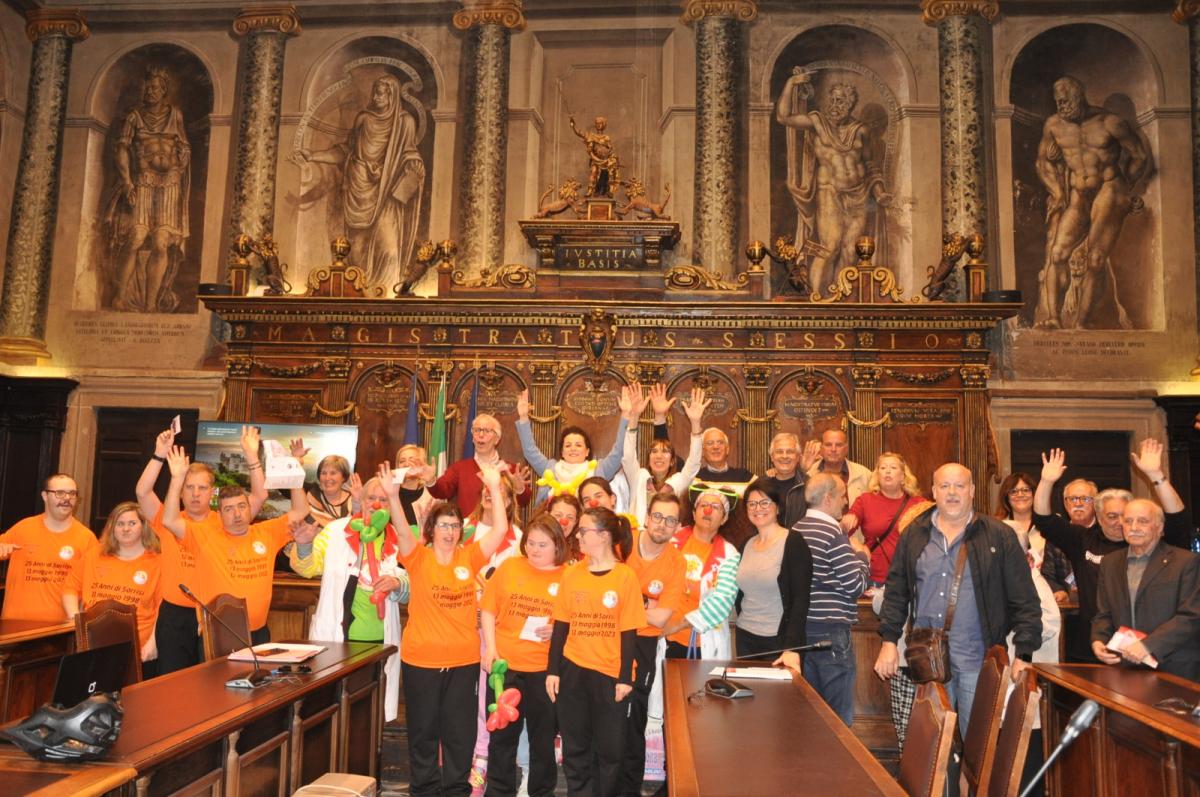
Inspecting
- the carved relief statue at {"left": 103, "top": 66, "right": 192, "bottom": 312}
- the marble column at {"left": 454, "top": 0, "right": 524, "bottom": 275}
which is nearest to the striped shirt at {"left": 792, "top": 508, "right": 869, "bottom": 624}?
the marble column at {"left": 454, "top": 0, "right": 524, "bottom": 275}

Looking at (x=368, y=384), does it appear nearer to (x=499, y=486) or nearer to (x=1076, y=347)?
(x=499, y=486)

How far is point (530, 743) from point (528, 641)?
0.53 m

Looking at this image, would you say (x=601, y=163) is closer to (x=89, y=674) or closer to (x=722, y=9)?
(x=722, y=9)

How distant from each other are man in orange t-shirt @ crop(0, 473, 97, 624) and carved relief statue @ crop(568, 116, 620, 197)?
6.74 m

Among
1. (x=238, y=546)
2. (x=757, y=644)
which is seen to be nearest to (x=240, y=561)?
(x=238, y=546)

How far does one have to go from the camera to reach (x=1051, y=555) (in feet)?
20.3

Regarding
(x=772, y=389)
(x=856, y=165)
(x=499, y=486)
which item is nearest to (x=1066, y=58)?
(x=856, y=165)

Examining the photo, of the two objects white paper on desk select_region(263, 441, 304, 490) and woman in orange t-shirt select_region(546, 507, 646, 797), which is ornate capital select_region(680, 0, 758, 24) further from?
woman in orange t-shirt select_region(546, 507, 646, 797)

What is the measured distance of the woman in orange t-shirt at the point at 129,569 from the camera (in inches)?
210

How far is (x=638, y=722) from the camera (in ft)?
16.2

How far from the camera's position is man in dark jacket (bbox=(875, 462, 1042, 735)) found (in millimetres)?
4582

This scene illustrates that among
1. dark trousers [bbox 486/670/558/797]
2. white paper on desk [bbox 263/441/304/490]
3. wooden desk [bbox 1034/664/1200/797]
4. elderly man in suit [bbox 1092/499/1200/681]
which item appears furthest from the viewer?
white paper on desk [bbox 263/441/304/490]

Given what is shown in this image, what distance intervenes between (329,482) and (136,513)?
1.44m

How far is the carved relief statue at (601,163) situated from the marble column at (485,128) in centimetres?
140
